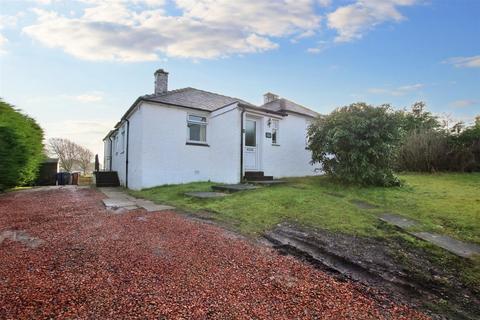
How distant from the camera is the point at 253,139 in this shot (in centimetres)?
1240

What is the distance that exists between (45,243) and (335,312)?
4.16 m

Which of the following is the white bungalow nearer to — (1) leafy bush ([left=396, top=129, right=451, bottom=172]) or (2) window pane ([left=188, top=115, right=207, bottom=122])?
(2) window pane ([left=188, top=115, right=207, bottom=122])

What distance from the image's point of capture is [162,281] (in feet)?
8.89

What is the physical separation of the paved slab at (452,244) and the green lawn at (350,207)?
0.27 metres

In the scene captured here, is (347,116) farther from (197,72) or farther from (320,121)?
(197,72)

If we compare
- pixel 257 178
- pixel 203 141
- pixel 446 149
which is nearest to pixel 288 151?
pixel 257 178

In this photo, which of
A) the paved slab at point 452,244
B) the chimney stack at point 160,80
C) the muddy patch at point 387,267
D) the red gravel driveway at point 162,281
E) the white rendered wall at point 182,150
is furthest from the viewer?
the chimney stack at point 160,80

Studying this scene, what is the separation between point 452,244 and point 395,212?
2102 mm

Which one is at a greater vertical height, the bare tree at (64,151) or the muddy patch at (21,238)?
the bare tree at (64,151)

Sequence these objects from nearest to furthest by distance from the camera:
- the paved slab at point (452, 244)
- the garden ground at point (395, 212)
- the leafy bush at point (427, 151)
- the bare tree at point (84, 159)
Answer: the garden ground at point (395, 212) → the paved slab at point (452, 244) → the leafy bush at point (427, 151) → the bare tree at point (84, 159)

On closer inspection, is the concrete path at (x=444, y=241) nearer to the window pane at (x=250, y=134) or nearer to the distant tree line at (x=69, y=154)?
the window pane at (x=250, y=134)

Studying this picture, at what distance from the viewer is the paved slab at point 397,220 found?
5.00 meters

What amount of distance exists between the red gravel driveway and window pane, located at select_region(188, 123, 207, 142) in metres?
8.38

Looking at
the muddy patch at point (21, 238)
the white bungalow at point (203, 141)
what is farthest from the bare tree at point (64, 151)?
the muddy patch at point (21, 238)
